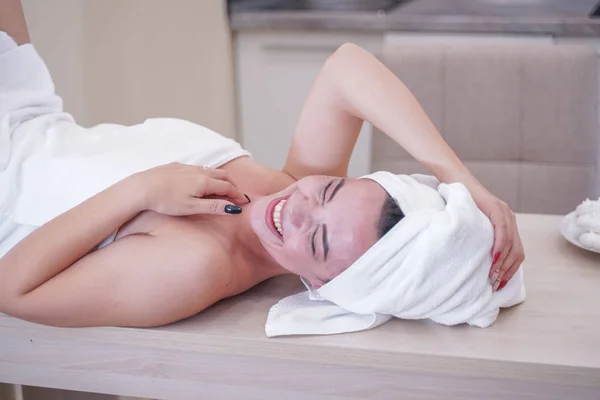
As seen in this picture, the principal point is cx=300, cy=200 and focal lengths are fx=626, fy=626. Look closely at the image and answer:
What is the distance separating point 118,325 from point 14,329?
16cm

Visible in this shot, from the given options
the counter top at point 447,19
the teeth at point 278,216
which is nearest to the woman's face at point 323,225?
the teeth at point 278,216

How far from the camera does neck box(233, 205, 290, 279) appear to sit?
100cm

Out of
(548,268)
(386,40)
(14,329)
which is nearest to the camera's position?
(14,329)

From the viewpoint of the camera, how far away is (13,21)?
137 centimetres

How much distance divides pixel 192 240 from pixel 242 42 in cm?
159

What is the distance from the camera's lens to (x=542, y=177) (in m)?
1.60

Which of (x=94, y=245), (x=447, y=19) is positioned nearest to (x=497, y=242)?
(x=94, y=245)

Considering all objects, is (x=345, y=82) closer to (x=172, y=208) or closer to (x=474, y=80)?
(x=172, y=208)

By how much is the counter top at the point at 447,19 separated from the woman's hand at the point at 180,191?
1.40 m

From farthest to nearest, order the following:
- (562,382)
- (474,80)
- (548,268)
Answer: (474,80), (548,268), (562,382)

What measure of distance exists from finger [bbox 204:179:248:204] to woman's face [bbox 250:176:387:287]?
9 centimetres

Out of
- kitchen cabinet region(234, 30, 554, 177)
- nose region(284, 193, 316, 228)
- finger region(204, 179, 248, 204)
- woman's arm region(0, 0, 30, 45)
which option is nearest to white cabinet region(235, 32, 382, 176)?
kitchen cabinet region(234, 30, 554, 177)

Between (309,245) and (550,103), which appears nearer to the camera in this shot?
(309,245)

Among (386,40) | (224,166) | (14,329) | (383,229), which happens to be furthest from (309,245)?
(386,40)
